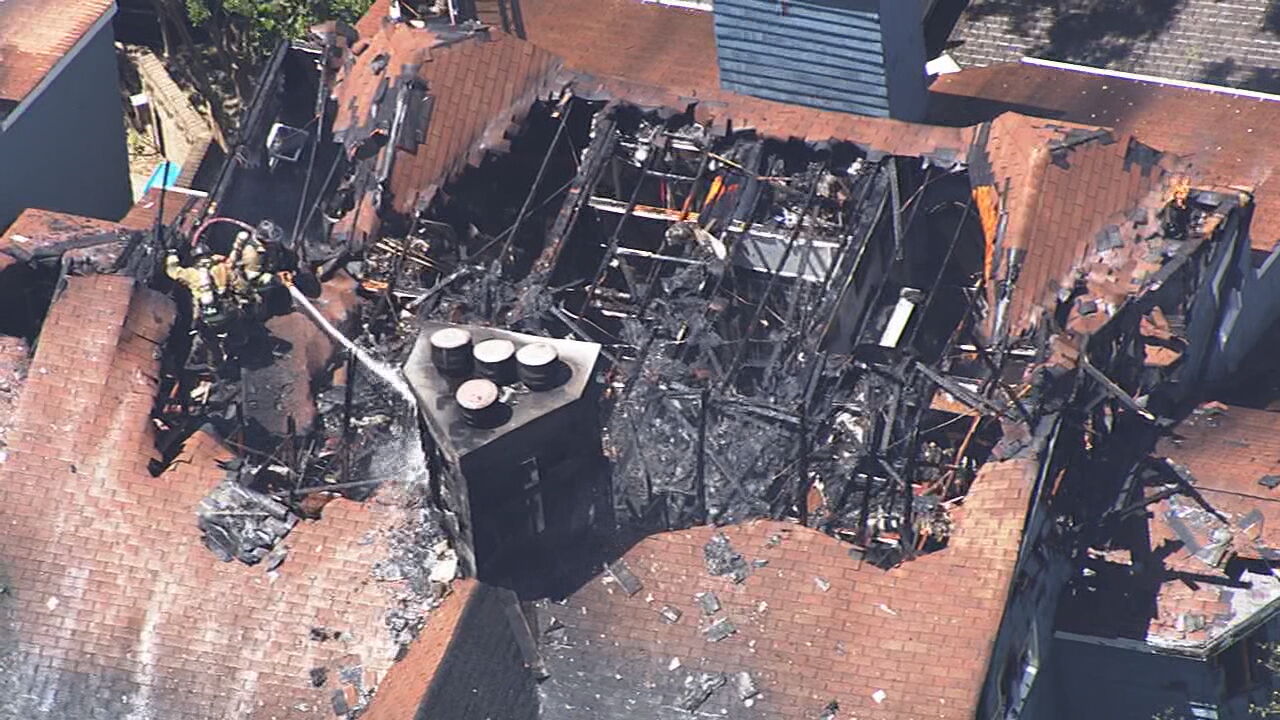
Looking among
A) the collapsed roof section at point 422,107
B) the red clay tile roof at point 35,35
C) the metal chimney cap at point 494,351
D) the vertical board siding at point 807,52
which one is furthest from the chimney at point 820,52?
the red clay tile roof at point 35,35

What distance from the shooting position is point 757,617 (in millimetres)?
30234

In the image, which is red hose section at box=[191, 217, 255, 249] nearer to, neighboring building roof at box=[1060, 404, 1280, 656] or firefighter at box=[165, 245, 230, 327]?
firefighter at box=[165, 245, 230, 327]

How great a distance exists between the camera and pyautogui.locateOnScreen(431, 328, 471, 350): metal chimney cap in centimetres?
2916

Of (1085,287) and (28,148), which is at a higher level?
(1085,287)

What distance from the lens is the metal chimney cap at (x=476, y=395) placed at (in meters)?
28.7

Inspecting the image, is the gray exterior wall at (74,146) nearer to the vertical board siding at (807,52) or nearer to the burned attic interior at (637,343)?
the burned attic interior at (637,343)

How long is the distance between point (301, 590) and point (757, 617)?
6.09 metres

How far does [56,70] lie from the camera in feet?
139

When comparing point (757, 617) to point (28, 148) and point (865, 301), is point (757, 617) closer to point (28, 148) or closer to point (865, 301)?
point (865, 301)

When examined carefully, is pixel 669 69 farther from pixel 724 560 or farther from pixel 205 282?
pixel 724 560

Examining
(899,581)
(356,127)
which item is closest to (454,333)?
(899,581)

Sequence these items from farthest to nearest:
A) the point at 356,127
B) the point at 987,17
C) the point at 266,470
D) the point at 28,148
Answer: the point at 987,17 → the point at 28,148 → the point at 356,127 → the point at 266,470

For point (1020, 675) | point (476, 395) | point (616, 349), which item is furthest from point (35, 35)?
point (1020, 675)

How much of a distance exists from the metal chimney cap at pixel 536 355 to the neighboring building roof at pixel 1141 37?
18981 mm
